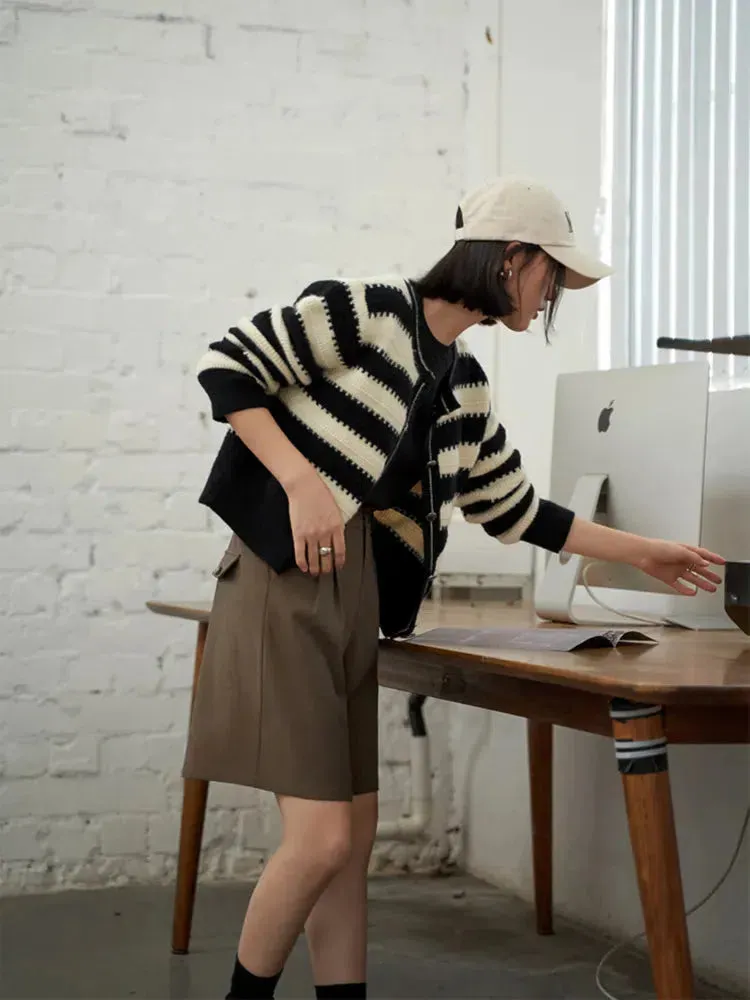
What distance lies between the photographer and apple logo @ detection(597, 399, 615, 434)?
2027mm

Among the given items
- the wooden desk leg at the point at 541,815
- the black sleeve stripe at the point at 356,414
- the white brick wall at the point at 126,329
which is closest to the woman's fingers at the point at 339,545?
the black sleeve stripe at the point at 356,414

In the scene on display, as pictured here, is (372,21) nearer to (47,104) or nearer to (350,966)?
(47,104)

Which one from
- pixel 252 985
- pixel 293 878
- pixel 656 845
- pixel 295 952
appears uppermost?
pixel 656 845

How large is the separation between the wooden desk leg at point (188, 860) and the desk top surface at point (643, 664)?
642 mm

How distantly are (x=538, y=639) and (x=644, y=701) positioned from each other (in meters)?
0.43

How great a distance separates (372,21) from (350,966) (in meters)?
2.14

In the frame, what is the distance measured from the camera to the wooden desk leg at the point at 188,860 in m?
2.30

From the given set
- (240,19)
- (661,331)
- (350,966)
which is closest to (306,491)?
(350,966)

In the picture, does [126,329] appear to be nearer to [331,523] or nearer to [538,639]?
[331,523]

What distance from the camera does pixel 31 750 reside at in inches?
106

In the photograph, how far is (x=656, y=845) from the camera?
1176mm

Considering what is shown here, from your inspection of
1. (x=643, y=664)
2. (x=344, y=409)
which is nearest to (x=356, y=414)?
(x=344, y=409)

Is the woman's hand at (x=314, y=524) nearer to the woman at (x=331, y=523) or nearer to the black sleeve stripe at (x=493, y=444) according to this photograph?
the woman at (x=331, y=523)

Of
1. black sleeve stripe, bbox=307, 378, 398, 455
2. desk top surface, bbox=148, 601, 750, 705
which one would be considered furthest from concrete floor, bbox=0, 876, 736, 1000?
black sleeve stripe, bbox=307, 378, 398, 455
